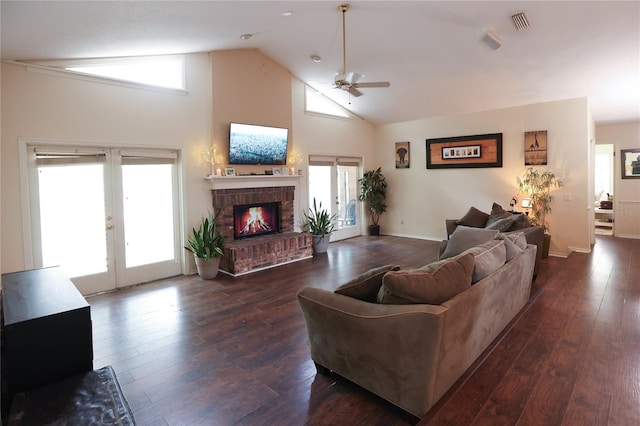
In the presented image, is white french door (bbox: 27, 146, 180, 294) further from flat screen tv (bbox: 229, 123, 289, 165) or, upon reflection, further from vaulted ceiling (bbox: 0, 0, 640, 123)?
vaulted ceiling (bbox: 0, 0, 640, 123)

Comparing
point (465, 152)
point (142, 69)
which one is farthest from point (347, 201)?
point (142, 69)

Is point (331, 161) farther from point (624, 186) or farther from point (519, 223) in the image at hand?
point (624, 186)

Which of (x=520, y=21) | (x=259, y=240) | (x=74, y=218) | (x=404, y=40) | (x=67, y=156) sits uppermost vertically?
(x=404, y=40)

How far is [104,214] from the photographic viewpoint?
478cm

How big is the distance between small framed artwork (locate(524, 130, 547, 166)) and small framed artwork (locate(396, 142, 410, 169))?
2.51m

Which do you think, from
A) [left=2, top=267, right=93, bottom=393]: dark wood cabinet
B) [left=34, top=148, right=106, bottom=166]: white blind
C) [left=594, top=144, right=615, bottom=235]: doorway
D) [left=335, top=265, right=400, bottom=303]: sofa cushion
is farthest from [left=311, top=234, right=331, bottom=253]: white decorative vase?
[left=594, top=144, right=615, bottom=235]: doorway

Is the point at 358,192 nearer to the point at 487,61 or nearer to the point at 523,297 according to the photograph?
the point at 487,61

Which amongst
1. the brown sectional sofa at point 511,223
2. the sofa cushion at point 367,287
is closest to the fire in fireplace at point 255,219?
the brown sectional sofa at point 511,223

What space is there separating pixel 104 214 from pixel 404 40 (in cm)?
476

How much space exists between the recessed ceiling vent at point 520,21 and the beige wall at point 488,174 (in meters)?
2.89

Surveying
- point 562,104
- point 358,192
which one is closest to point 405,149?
point 358,192

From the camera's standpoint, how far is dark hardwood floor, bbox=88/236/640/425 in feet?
7.30

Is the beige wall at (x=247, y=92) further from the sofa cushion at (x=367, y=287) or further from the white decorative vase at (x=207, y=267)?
the sofa cushion at (x=367, y=287)

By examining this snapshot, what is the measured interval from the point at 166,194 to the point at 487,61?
520 cm
